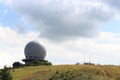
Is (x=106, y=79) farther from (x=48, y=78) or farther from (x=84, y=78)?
(x=48, y=78)

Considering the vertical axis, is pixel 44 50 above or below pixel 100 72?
above

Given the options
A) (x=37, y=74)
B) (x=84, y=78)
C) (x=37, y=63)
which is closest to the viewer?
(x=84, y=78)

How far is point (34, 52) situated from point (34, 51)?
1.48 ft

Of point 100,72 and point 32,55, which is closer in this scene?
point 100,72

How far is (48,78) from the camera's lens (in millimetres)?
86250

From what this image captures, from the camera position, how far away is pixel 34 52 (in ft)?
474

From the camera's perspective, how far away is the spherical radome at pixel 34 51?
14412cm

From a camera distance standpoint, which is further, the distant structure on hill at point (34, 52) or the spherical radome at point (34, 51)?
the distant structure on hill at point (34, 52)

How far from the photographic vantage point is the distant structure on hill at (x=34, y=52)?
144 meters

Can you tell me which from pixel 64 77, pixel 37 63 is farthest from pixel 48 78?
pixel 37 63

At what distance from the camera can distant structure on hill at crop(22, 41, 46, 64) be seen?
473 feet

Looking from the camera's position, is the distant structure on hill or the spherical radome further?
the distant structure on hill

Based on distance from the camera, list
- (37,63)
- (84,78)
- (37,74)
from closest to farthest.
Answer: (84,78) < (37,74) < (37,63)

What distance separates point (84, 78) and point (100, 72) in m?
15.3
